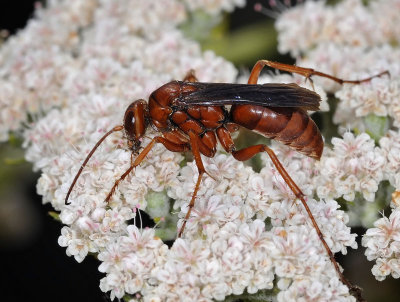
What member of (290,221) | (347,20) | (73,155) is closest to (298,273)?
(290,221)

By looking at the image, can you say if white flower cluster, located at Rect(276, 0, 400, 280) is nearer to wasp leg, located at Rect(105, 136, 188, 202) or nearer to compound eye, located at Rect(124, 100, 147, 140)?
wasp leg, located at Rect(105, 136, 188, 202)

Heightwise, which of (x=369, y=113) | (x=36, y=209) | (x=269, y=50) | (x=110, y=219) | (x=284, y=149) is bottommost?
(x=110, y=219)

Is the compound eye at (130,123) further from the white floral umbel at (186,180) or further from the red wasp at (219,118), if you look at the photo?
the white floral umbel at (186,180)

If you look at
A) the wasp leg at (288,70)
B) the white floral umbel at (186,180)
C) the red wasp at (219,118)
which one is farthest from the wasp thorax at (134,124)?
the wasp leg at (288,70)

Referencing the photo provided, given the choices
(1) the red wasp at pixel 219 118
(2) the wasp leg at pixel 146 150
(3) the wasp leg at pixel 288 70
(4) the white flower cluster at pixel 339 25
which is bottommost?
(2) the wasp leg at pixel 146 150

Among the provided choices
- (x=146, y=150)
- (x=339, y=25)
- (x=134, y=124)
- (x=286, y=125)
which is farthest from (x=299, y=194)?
(x=339, y=25)

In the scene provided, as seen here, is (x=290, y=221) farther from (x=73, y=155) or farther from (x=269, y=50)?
(x=269, y=50)
